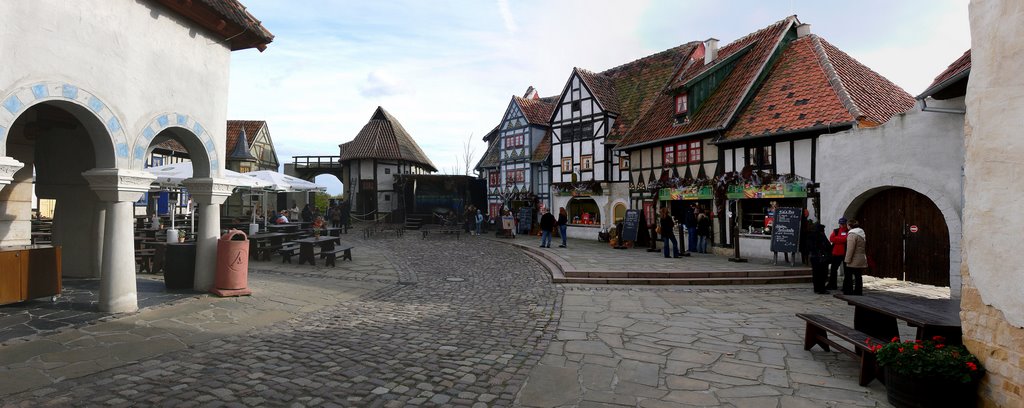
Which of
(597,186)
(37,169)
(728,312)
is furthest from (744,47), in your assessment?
(37,169)

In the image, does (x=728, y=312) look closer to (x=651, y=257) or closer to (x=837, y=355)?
(x=837, y=355)

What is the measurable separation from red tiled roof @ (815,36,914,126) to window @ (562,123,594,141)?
396 inches

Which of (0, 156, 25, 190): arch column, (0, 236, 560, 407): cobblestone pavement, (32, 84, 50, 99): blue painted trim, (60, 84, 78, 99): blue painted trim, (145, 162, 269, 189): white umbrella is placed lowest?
(0, 236, 560, 407): cobblestone pavement

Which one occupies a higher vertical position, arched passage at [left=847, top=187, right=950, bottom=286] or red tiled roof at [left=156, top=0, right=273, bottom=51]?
red tiled roof at [left=156, top=0, right=273, bottom=51]

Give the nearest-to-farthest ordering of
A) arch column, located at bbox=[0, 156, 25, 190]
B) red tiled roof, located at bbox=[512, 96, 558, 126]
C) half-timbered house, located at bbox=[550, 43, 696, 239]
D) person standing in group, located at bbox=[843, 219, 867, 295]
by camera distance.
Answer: arch column, located at bbox=[0, 156, 25, 190]
person standing in group, located at bbox=[843, 219, 867, 295]
half-timbered house, located at bbox=[550, 43, 696, 239]
red tiled roof, located at bbox=[512, 96, 558, 126]

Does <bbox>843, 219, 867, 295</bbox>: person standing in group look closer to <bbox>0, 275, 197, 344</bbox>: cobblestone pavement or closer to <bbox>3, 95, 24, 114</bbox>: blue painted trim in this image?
<bbox>0, 275, 197, 344</bbox>: cobblestone pavement

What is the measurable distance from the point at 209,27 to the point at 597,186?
17378 millimetres

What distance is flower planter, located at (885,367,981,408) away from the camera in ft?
12.7

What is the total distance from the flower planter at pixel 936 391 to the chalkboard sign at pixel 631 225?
48.5 ft

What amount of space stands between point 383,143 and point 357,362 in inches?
1412

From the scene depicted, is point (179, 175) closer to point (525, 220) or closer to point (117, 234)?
point (117, 234)

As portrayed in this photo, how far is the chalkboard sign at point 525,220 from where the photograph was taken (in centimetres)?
2727

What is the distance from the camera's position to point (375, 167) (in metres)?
38.5

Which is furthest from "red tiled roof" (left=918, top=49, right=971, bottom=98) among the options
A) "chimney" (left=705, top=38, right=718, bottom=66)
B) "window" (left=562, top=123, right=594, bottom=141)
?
"window" (left=562, top=123, right=594, bottom=141)
